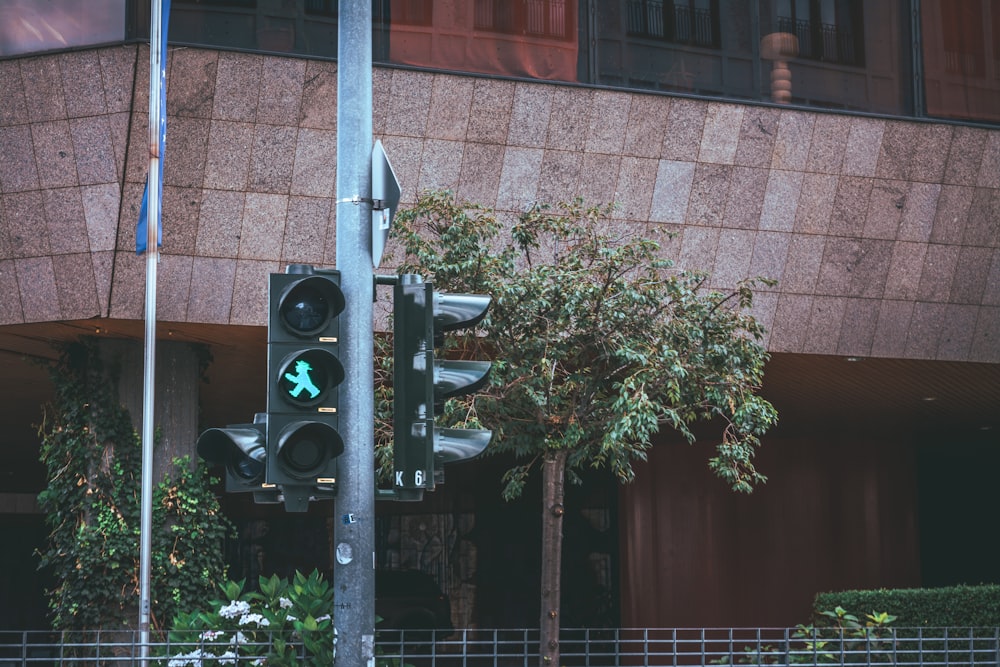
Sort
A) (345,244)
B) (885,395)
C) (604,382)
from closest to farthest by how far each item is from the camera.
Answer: (345,244) < (604,382) < (885,395)

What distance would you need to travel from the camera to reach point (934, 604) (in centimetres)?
1588

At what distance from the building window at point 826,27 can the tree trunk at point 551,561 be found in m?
7.62

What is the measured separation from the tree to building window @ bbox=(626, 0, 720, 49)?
471cm

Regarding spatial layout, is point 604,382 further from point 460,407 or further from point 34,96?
point 34,96

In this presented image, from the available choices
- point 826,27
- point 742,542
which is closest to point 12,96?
point 826,27

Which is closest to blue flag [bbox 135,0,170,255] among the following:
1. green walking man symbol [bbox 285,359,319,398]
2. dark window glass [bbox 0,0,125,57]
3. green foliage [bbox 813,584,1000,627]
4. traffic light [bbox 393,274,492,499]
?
dark window glass [bbox 0,0,125,57]

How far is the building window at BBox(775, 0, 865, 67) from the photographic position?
669 inches

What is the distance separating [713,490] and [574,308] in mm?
14466

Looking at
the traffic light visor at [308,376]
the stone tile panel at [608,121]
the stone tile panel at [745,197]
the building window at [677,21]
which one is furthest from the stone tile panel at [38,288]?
the traffic light visor at [308,376]

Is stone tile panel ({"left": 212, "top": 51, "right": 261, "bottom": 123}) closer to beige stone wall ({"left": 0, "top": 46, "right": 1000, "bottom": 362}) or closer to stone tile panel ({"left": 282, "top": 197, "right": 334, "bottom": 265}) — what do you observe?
beige stone wall ({"left": 0, "top": 46, "right": 1000, "bottom": 362})

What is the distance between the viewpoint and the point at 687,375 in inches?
472

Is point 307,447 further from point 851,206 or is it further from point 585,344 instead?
point 851,206

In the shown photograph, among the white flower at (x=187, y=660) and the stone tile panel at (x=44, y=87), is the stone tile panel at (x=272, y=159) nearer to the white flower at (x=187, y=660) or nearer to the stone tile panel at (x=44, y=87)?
the stone tile panel at (x=44, y=87)

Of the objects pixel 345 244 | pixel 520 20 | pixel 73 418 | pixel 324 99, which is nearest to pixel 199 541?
pixel 73 418
